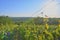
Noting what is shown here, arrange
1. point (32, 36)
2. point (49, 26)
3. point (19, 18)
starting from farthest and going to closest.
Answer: point (19, 18), point (49, 26), point (32, 36)

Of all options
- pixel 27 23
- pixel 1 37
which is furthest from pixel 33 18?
pixel 1 37

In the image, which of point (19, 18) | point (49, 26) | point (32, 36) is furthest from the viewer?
point (19, 18)

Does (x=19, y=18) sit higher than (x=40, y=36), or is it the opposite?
(x=19, y=18)

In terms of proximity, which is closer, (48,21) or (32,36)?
(32,36)

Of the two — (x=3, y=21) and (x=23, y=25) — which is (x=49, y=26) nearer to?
(x=23, y=25)

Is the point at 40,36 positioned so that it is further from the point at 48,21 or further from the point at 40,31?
the point at 48,21

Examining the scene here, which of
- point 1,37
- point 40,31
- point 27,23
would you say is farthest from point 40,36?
point 1,37
